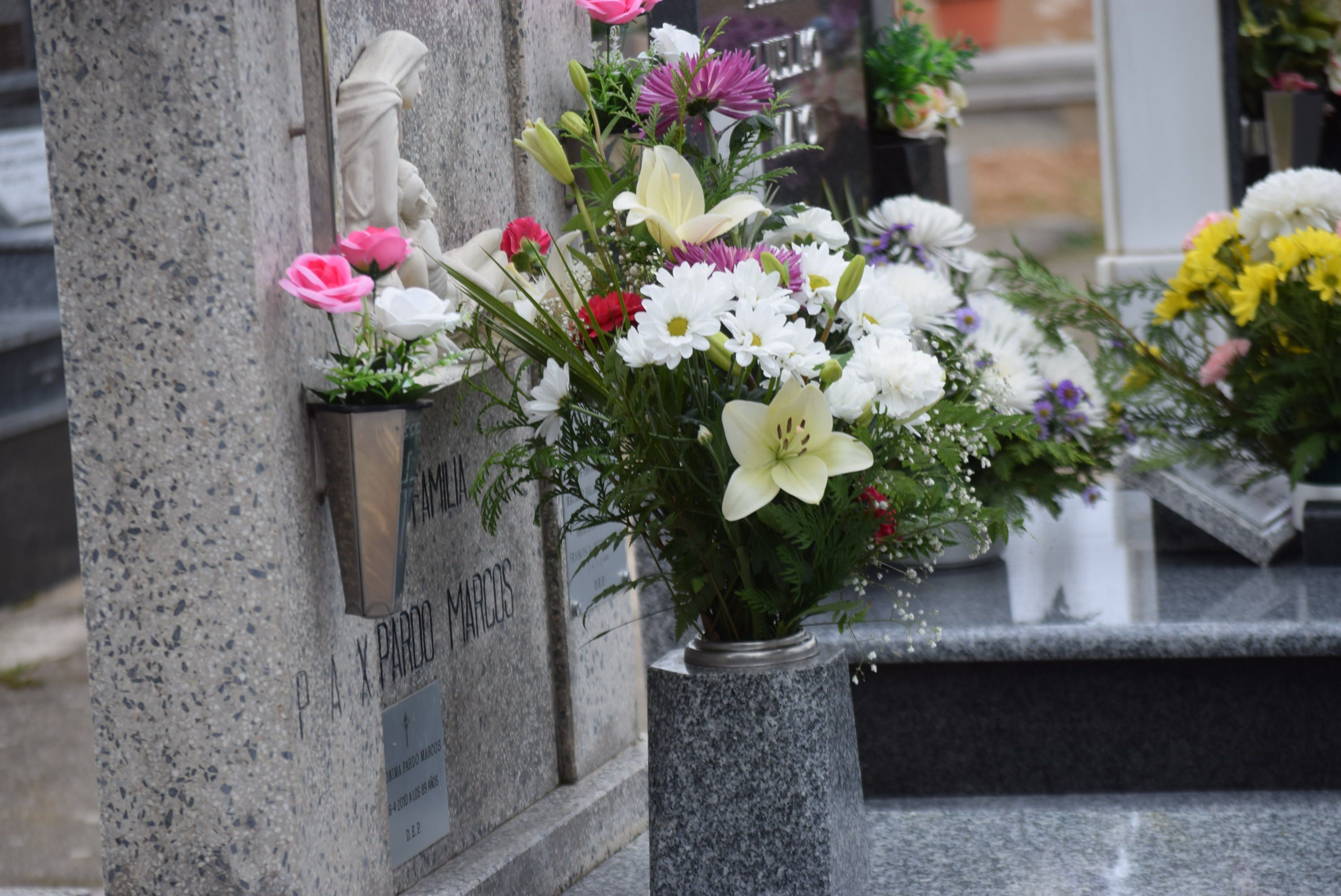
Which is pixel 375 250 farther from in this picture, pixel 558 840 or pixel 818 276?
pixel 558 840

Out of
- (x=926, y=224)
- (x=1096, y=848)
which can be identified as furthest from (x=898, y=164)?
(x=1096, y=848)

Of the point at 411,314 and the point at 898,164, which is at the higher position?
the point at 898,164

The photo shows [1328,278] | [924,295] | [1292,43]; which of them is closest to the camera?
[924,295]

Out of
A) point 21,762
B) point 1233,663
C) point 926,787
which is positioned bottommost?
point 21,762

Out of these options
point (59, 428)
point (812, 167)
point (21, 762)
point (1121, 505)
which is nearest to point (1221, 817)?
point (1121, 505)

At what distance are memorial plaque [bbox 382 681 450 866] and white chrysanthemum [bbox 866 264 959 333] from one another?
0.79m

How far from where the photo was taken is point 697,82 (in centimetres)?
159

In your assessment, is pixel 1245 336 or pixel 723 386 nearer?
pixel 723 386

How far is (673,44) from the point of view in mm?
1777

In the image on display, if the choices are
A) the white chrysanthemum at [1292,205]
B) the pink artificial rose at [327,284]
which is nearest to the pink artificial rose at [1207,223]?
the white chrysanthemum at [1292,205]

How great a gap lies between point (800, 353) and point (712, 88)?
0.32 metres

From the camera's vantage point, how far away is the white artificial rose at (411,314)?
145 cm

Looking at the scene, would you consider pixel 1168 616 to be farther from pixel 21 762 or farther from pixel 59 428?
pixel 59 428

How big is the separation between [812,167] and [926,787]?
4.85 feet
